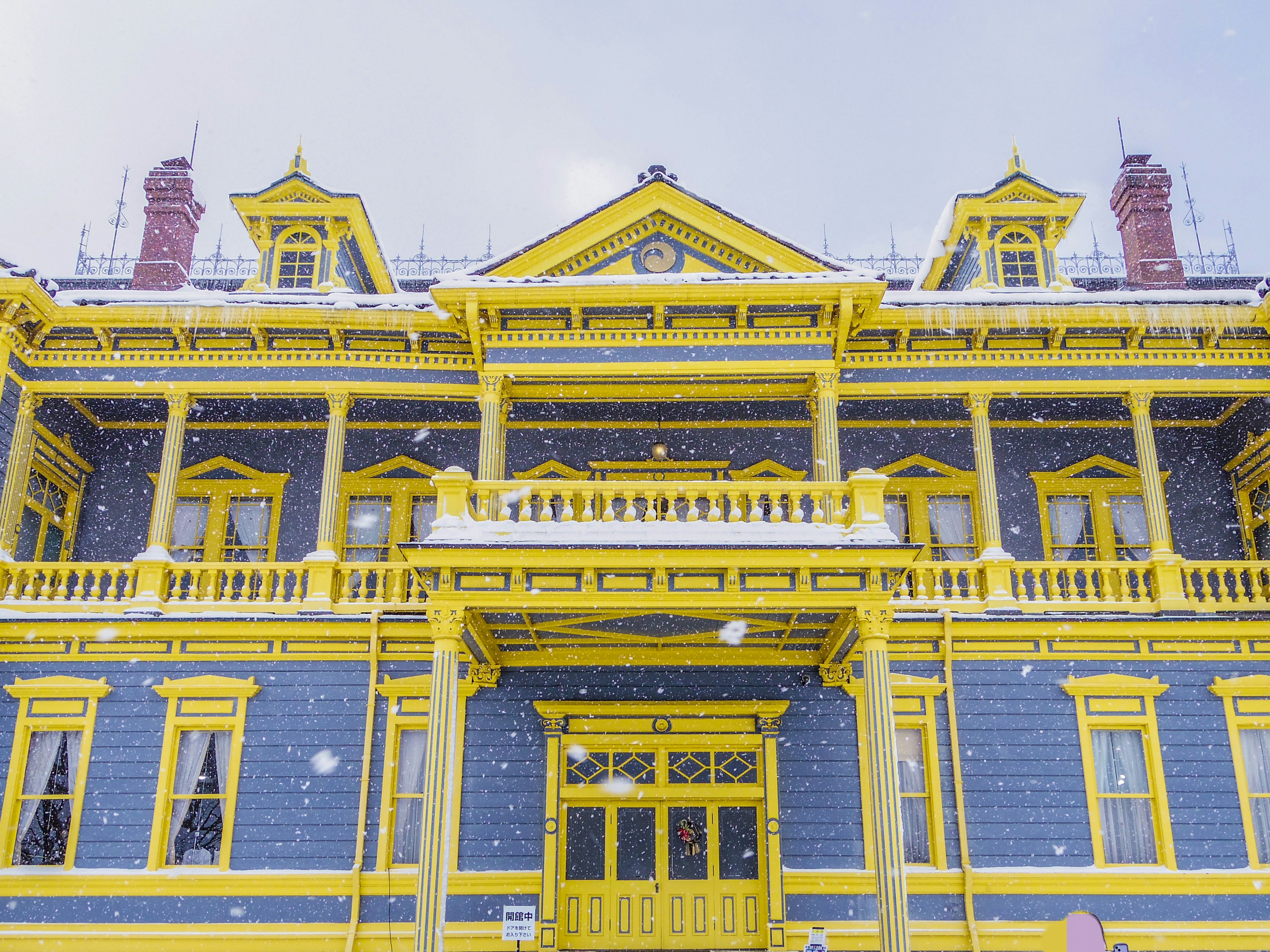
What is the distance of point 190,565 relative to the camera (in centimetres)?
1452

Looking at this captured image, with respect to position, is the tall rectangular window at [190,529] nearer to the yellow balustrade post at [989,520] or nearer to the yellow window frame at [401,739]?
the yellow window frame at [401,739]

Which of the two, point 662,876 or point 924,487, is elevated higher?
point 924,487

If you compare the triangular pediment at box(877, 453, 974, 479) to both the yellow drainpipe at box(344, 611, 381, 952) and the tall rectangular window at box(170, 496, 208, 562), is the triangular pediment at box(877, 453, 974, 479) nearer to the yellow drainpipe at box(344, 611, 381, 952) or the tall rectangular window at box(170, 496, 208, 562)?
the yellow drainpipe at box(344, 611, 381, 952)

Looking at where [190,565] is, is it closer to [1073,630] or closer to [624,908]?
[624,908]

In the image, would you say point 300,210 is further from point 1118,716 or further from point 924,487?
point 1118,716

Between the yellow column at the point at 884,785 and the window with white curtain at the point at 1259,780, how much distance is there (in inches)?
239

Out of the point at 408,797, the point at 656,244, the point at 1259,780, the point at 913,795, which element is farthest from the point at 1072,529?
the point at 408,797

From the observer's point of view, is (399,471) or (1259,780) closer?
(1259,780)

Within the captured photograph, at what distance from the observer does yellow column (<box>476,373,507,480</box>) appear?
47.5 feet

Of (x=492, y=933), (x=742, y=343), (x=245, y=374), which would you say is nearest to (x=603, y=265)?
(x=742, y=343)

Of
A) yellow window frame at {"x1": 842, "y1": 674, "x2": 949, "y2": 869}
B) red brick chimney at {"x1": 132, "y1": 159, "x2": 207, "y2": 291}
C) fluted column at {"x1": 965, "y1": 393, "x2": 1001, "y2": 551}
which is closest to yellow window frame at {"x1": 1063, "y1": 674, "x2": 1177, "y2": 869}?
yellow window frame at {"x1": 842, "y1": 674, "x2": 949, "y2": 869}

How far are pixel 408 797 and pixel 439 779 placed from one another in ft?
11.3

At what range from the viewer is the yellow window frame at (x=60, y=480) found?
15.6 m

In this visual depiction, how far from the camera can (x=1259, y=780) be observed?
13.7 meters
